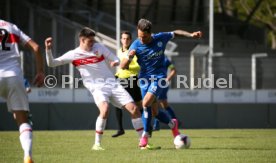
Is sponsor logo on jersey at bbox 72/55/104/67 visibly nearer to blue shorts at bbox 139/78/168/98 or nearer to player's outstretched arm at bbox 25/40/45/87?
blue shorts at bbox 139/78/168/98

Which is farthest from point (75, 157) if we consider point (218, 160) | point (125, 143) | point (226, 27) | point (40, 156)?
point (226, 27)

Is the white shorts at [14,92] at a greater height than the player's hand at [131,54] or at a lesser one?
lesser

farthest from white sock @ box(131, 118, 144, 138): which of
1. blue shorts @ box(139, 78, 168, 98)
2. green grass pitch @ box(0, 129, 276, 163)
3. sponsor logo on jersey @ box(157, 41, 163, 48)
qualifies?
sponsor logo on jersey @ box(157, 41, 163, 48)

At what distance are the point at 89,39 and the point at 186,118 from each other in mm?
11865

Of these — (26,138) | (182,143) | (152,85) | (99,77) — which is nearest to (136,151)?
(182,143)

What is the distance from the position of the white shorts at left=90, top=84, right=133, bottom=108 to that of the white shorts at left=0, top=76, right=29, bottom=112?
372 cm

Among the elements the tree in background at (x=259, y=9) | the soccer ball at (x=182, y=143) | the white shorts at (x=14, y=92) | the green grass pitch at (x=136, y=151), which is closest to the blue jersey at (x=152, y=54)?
the soccer ball at (x=182, y=143)

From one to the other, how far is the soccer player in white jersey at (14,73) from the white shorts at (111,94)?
3701 millimetres

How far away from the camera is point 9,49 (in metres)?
9.67

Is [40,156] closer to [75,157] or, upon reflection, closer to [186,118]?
[75,157]

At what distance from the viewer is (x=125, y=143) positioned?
1503 centimetres

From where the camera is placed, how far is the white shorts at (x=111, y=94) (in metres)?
13.4

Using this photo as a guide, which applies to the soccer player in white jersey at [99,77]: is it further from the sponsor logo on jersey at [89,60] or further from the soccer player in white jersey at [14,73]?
the soccer player in white jersey at [14,73]

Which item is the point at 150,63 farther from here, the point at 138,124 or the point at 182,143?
the point at 182,143
